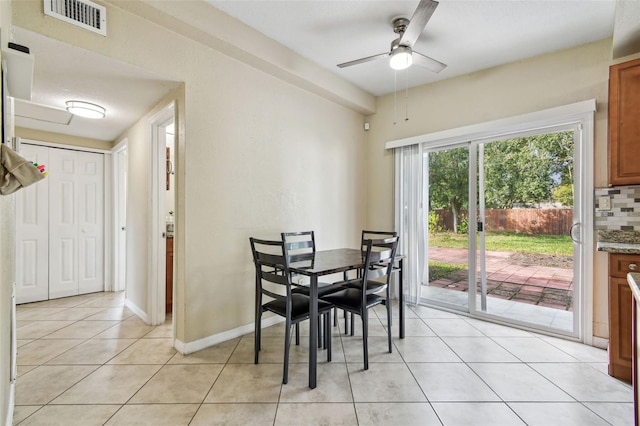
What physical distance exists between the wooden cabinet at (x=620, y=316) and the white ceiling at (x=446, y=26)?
6.41 feet

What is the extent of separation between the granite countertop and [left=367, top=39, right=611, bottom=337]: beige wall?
39cm

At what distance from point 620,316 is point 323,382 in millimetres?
2166

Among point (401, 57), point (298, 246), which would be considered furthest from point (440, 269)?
point (401, 57)

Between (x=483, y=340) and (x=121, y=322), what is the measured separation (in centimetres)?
368

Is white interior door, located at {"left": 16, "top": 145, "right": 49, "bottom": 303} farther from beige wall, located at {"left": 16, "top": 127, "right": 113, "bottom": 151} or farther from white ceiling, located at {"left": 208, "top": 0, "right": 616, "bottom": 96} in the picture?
white ceiling, located at {"left": 208, "top": 0, "right": 616, "bottom": 96}

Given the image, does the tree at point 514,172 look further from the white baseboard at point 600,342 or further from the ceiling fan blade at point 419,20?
the ceiling fan blade at point 419,20

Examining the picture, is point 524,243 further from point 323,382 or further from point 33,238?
point 33,238

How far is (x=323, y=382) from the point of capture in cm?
204

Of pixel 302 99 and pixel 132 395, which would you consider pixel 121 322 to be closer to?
pixel 132 395

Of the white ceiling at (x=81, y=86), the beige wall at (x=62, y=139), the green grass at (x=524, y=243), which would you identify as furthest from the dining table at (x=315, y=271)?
the beige wall at (x=62, y=139)

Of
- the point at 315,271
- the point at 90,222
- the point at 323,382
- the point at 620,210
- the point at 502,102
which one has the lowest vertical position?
the point at 323,382

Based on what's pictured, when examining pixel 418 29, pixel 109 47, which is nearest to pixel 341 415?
pixel 418 29

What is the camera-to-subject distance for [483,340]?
2.74m

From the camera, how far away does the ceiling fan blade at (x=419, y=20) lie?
1843 mm
